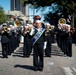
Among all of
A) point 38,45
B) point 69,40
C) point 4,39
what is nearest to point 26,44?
point 4,39

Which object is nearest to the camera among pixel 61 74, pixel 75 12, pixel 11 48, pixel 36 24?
pixel 61 74

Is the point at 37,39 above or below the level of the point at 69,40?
above

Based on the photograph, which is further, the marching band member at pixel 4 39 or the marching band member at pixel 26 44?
the marching band member at pixel 26 44

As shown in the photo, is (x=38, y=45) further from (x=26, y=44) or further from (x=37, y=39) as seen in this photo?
(x=26, y=44)

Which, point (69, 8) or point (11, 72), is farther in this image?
point (69, 8)

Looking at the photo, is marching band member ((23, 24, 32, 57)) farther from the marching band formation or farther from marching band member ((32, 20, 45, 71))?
marching band member ((32, 20, 45, 71))

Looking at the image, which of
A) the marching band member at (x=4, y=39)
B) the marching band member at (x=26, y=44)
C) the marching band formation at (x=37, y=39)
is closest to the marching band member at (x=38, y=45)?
the marching band formation at (x=37, y=39)

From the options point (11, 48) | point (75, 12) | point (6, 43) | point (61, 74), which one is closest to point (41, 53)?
point (61, 74)

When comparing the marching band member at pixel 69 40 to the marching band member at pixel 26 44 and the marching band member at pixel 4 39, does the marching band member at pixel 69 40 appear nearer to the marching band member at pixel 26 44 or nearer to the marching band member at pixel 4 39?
the marching band member at pixel 26 44

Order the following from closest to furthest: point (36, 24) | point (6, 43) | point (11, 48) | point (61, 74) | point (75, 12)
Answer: point (61, 74), point (36, 24), point (6, 43), point (11, 48), point (75, 12)

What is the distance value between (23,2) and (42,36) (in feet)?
102

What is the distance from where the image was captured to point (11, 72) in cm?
1128

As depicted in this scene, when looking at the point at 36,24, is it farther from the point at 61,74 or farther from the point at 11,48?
the point at 11,48

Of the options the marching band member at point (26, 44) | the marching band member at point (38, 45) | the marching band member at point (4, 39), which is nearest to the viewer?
the marching band member at point (38, 45)
